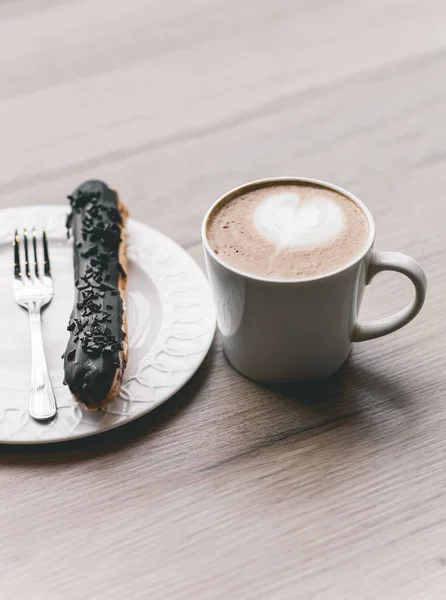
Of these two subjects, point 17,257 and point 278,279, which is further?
point 17,257

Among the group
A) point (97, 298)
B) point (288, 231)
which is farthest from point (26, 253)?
point (288, 231)

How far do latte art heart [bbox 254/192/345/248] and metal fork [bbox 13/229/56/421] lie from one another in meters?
0.24

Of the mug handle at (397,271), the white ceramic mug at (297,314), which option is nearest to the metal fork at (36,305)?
the white ceramic mug at (297,314)

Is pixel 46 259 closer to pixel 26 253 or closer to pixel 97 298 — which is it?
pixel 26 253

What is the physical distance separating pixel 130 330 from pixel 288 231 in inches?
7.8

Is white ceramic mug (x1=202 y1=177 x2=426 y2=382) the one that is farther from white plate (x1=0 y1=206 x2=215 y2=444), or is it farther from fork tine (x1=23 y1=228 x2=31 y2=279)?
fork tine (x1=23 y1=228 x2=31 y2=279)

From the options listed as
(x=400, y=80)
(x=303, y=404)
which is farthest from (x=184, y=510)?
(x=400, y=80)

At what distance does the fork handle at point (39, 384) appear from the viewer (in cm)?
65

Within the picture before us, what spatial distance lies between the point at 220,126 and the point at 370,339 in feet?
1.57

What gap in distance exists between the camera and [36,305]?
2.50 ft

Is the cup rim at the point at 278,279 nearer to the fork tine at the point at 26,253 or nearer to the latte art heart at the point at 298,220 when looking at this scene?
the latte art heart at the point at 298,220

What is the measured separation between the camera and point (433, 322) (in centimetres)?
77

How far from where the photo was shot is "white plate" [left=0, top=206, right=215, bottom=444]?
65cm

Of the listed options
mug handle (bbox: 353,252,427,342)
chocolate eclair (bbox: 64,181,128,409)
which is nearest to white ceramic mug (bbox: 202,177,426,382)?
mug handle (bbox: 353,252,427,342)
